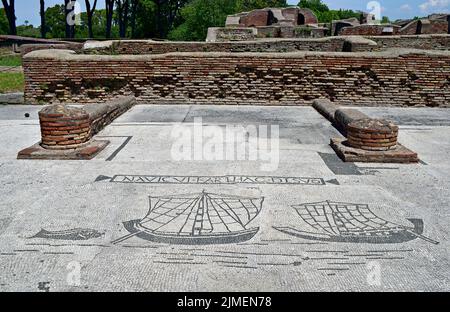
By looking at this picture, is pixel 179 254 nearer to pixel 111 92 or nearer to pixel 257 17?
pixel 111 92

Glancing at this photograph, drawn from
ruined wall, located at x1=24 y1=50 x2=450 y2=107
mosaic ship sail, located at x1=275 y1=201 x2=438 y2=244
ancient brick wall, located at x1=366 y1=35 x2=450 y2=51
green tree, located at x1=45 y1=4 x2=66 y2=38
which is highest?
green tree, located at x1=45 y1=4 x2=66 y2=38

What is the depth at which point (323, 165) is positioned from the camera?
456cm

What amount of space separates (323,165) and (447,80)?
15.8ft

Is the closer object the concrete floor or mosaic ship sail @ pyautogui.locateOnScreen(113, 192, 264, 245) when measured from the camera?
the concrete floor

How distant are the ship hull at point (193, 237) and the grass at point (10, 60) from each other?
1395 centimetres

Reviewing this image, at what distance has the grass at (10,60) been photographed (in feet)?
48.7

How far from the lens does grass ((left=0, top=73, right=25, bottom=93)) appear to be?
983cm

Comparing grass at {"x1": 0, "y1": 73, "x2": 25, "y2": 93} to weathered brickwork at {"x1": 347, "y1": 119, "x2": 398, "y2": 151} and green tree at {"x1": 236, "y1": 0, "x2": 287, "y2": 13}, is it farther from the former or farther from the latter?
green tree at {"x1": 236, "y1": 0, "x2": 287, "y2": 13}

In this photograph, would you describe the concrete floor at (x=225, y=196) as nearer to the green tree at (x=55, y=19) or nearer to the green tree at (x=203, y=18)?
the green tree at (x=203, y=18)

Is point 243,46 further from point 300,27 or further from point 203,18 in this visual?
point 203,18

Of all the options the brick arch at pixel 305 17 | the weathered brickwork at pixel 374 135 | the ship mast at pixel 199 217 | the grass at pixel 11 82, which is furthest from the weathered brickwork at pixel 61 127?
the brick arch at pixel 305 17

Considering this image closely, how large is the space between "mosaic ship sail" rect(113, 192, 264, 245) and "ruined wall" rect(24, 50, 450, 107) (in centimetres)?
477

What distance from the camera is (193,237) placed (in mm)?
2932

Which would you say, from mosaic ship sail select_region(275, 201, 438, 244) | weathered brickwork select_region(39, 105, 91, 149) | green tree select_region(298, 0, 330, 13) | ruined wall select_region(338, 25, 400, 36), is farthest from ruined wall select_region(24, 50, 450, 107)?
green tree select_region(298, 0, 330, 13)
